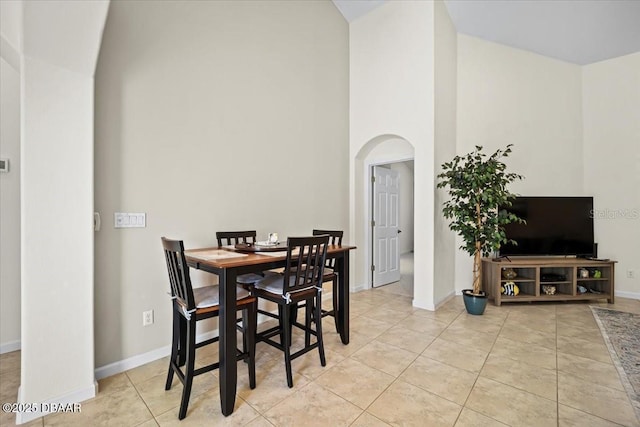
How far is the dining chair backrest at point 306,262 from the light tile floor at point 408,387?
69cm

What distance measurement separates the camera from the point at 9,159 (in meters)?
2.62

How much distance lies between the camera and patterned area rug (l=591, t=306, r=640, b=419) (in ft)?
6.95

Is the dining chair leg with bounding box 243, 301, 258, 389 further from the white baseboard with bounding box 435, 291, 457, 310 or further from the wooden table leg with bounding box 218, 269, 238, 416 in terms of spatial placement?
the white baseboard with bounding box 435, 291, 457, 310

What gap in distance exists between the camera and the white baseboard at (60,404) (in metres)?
1.76

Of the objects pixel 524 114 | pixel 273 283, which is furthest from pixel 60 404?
pixel 524 114

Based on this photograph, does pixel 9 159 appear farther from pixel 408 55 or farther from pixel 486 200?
pixel 486 200

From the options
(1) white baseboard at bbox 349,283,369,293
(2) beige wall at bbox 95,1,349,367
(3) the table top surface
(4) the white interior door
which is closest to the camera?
(3) the table top surface

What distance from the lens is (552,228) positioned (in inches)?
164

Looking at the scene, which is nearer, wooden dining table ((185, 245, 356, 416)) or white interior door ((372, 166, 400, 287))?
wooden dining table ((185, 245, 356, 416))

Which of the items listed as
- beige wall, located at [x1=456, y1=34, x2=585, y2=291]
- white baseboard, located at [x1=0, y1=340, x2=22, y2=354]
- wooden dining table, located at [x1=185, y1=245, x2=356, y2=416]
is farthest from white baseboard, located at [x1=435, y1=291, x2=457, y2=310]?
white baseboard, located at [x1=0, y1=340, x2=22, y2=354]

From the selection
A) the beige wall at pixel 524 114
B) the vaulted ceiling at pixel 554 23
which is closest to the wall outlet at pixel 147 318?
the beige wall at pixel 524 114

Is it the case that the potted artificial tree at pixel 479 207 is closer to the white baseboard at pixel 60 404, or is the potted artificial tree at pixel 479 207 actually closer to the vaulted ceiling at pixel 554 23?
the vaulted ceiling at pixel 554 23

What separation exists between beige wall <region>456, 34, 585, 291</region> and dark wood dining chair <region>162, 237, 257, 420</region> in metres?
3.52

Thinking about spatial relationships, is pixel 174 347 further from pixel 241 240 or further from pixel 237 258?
pixel 241 240
